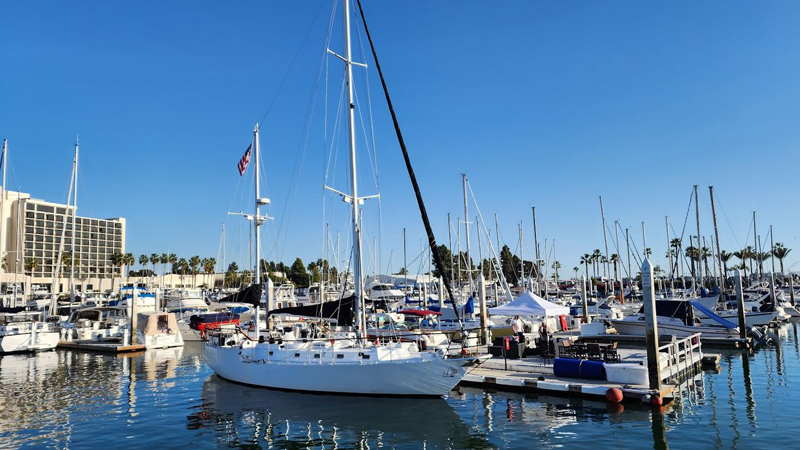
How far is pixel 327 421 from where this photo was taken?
60.1 feet

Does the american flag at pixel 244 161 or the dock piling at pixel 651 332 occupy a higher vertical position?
the american flag at pixel 244 161

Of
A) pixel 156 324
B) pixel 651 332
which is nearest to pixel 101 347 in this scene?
pixel 156 324

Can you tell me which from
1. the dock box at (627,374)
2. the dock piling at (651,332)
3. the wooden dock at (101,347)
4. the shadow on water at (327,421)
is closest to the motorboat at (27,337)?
the wooden dock at (101,347)

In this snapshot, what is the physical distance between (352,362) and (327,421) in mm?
3172

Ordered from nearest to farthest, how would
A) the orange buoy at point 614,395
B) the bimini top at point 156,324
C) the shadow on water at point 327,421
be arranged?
the shadow on water at point 327,421 → the orange buoy at point 614,395 → the bimini top at point 156,324

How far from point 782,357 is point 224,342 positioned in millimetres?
30857

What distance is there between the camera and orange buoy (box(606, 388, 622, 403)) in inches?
742

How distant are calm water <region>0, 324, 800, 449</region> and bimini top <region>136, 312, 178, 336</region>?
54.3 ft

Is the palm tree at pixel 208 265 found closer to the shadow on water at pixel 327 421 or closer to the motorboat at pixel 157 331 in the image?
the motorboat at pixel 157 331

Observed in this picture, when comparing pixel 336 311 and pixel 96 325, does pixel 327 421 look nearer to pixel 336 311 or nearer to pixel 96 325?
pixel 336 311

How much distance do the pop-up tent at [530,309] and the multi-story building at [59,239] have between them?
468 feet

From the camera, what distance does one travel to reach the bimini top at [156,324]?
4278 cm

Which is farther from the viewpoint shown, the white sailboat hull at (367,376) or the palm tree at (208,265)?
the palm tree at (208,265)

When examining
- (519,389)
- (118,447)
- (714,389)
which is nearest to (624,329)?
(714,389)
